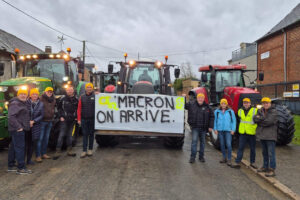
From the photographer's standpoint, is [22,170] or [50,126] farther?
[50,126]

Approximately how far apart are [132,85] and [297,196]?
5525 mm

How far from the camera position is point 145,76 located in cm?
814

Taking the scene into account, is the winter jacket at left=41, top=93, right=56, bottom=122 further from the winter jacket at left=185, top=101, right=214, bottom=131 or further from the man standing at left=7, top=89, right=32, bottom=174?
the winter jacket at left=185, top=101, right=214, bottom=131

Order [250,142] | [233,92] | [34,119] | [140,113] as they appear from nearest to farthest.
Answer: [34,119] < [250,142] < [140,113] < [233,92]

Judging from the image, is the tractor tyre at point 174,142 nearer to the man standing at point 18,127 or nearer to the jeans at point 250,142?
the jeans at point 250,142

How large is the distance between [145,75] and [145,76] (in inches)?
1.5

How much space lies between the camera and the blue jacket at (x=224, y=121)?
19.0 feet

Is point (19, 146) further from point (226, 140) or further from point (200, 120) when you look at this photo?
point (226, 140)

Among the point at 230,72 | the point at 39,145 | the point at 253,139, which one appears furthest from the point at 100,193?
the point at 230,72

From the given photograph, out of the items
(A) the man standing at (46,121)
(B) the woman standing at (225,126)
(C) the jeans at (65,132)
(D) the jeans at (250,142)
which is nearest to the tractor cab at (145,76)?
(C) the jeans at (65,132)

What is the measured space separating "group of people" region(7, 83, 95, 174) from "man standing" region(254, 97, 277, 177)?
162 inches

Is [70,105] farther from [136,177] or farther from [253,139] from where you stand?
[253,139]

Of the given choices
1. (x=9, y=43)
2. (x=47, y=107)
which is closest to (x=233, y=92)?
(x=47, y=107)

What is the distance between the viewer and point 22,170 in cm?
486
